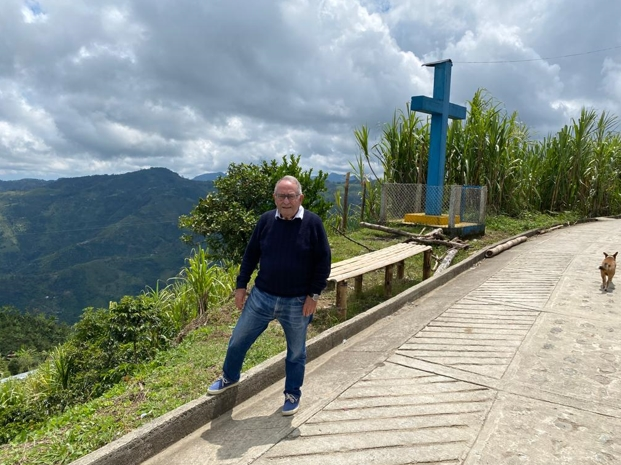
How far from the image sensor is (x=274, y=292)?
9.72ft

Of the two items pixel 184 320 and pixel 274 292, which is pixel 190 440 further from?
pixel 184 320

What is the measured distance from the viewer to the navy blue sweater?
290cm

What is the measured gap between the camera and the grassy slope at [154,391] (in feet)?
9.00

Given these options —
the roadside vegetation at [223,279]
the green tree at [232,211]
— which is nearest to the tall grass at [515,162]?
the roadside vegetation at [223,279]

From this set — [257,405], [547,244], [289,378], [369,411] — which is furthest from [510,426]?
[547,244]

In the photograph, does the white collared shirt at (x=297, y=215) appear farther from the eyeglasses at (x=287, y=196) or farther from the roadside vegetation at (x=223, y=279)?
the roadside vegetation at (x=223, y=279)

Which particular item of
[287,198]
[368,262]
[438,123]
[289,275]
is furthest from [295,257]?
[438,123]

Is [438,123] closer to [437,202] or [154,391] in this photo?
[437,202]

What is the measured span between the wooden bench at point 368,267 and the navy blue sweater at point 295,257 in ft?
5.93

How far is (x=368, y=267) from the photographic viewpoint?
563cm

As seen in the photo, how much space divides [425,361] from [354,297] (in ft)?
8.38

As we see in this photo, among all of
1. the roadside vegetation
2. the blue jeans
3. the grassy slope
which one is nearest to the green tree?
the roadside vegetation

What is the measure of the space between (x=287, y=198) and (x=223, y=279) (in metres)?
5.26

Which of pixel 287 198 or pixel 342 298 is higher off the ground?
pixel 287 198
